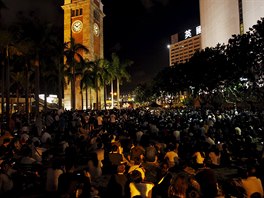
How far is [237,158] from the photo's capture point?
11133 millimetres

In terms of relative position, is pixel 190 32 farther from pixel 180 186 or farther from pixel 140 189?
pixel 180 186

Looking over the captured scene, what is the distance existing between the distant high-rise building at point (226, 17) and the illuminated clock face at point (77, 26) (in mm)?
38915

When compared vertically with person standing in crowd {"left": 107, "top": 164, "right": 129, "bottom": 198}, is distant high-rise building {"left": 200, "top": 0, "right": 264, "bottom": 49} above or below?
above

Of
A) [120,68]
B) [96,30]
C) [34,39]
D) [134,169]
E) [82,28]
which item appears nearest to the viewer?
[134,169]

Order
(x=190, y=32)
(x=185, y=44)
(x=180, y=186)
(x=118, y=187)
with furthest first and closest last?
(x=185, y=44) → (x=190, y=32) → (x=118, y=187) → (x=180, y=186)

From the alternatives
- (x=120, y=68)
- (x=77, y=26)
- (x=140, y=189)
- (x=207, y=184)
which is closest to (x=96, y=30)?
(x=77, y=26)

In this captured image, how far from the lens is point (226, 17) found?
3169 inches

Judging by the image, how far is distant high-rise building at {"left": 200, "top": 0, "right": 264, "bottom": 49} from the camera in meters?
70.9

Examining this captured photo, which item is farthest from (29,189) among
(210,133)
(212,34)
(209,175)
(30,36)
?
(212,34)

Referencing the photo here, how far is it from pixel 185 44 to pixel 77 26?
116 m

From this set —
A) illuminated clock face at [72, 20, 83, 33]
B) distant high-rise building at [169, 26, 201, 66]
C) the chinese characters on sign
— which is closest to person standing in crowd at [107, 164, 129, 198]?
illuminated clock face at [72, 20, 83, 33]

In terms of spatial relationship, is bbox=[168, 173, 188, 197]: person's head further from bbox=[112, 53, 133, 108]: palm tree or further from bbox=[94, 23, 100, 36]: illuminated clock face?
bbox=[94, 23, 100, 36]: illuminated clock face

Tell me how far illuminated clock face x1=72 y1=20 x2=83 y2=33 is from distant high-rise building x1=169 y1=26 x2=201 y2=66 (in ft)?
306

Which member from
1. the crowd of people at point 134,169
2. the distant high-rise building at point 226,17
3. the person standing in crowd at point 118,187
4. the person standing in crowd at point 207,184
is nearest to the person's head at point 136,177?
the crowd of people at point 134,169
